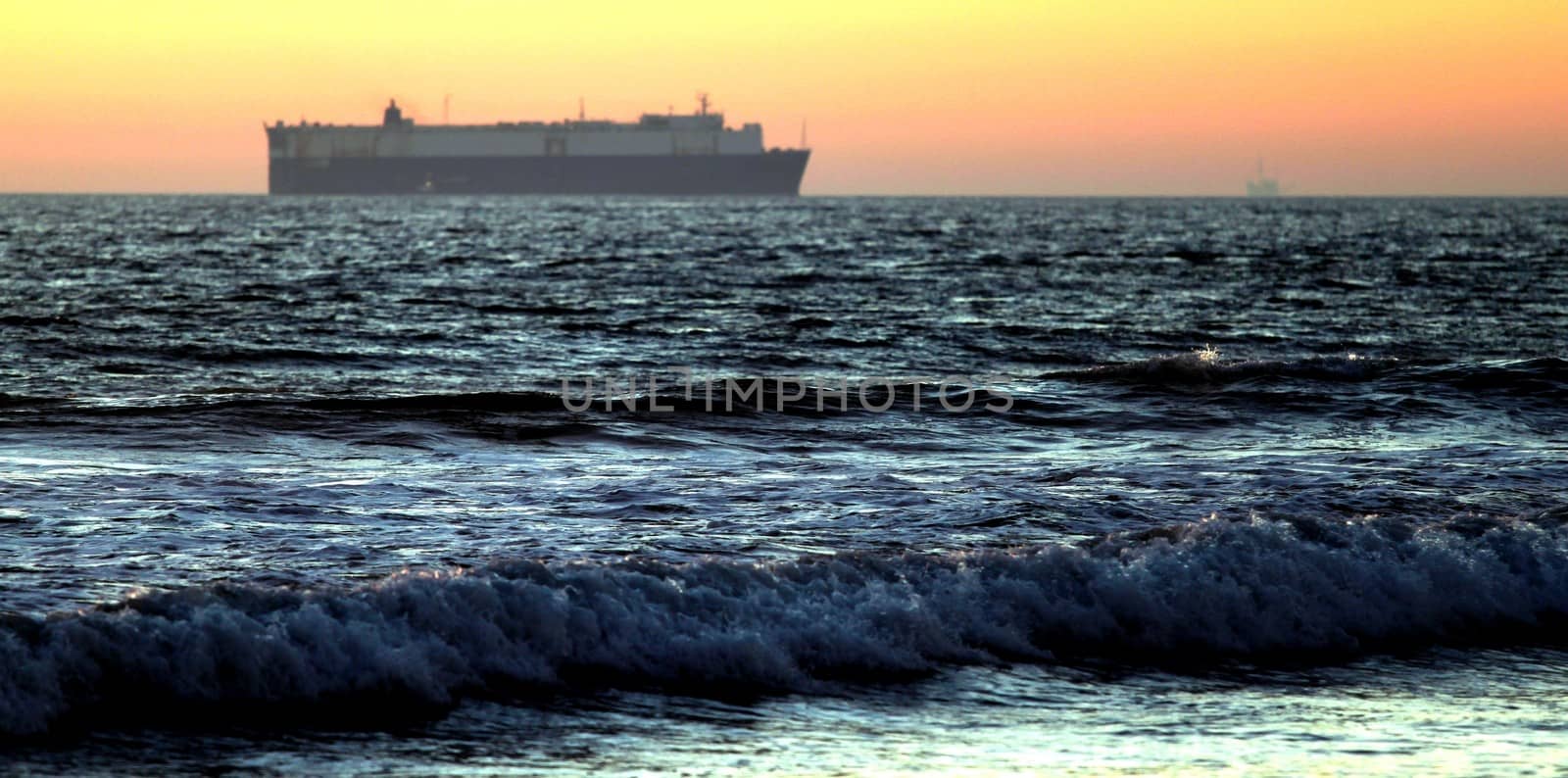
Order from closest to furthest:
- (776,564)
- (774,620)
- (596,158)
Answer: (774,620), (776,564), (596,158)

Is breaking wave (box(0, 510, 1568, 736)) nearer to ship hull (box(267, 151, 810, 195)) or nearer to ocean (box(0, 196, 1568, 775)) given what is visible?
ocean (box(0, 196, 1568, 775))

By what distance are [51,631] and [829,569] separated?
2.98 metres

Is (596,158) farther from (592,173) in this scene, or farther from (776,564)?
(776,564)

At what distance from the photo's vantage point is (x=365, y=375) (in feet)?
53.1

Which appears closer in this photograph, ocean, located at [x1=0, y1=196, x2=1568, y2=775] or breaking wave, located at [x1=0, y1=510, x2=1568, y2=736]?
ocean, located at [x1=0, y1=196, x2=1568, y2=775]

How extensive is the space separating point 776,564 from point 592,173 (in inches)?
7505

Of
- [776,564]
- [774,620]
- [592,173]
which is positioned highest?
[592,173]

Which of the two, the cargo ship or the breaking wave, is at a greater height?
the cargo ship

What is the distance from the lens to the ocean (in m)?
5.00

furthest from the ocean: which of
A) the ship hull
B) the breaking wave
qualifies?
the ship hull

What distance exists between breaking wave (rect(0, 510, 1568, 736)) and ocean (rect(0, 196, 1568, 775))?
0.02m

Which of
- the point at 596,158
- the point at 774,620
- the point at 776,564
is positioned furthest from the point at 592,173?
the point at 774,620

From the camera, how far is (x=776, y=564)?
6508 millimetres

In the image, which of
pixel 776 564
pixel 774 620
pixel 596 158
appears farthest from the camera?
A: pixel 596 158
